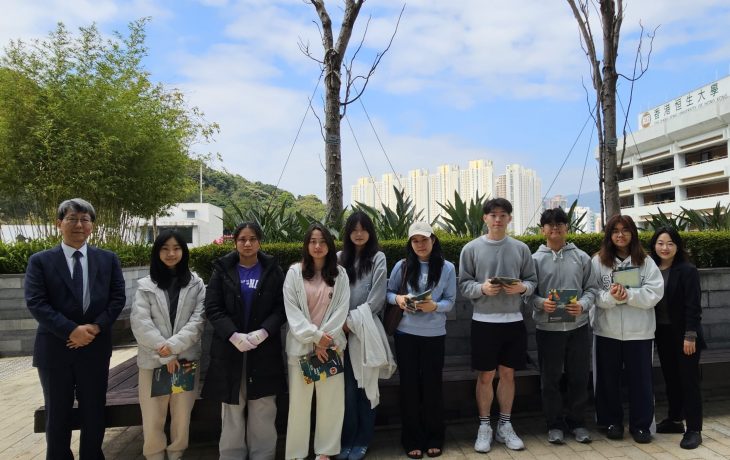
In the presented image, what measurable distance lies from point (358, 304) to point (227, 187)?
55365mm

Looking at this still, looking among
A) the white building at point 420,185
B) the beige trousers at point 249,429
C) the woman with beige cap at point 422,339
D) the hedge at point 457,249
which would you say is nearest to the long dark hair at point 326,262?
the woman with beige cap at point 422,339

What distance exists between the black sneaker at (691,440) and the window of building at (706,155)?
41135 millimetres

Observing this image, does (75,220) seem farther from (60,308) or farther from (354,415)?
(354,415)

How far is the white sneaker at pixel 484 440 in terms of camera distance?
332 centimetres

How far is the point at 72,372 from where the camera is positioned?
303cm

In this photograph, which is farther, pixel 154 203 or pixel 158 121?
pixel 154 203

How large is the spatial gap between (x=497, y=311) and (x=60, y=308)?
2786 millimetres

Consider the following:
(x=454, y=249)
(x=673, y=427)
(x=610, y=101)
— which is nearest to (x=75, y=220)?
(x=454, y=249)

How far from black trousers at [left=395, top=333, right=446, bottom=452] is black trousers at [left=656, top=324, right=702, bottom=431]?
5.43 ft

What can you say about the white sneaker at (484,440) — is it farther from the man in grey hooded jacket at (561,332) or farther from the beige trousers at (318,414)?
the beige trousers at (318,414)

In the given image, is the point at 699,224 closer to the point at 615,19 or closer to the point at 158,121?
the point at 615,19

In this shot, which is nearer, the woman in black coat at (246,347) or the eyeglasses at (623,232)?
the woman in black coat at (246,347)

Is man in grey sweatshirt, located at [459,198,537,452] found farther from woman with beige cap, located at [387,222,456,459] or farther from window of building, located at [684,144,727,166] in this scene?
window of building, located at [684,144,727,166]

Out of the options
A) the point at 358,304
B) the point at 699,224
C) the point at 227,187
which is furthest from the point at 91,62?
the point at 227,187
